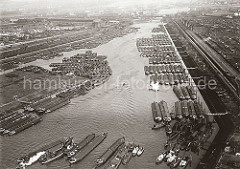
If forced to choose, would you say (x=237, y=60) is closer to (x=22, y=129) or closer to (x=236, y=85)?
(x=236, y=85)

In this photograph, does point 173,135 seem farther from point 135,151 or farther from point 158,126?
point 135,151

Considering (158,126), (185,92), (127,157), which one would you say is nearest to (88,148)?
(127,157)

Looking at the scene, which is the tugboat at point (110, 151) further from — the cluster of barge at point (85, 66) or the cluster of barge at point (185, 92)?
the cluster of barge at point (85, 66)

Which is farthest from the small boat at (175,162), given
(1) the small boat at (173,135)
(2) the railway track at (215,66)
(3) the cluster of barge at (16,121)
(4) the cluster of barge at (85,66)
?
(4) the cluster of barge at (85,66)

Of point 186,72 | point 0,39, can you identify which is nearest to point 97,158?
point 186,72

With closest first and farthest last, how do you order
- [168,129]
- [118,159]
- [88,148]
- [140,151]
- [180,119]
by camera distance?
[118,159] → [140,151] → [88,148] → [168,129] → [180,119]

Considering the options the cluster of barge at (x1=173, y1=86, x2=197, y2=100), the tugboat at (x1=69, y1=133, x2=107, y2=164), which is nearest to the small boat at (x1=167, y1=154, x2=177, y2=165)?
the tugboat at (x1=69, y1=133, x2=107, y2=164)

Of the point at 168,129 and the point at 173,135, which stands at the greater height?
the point at 168,129

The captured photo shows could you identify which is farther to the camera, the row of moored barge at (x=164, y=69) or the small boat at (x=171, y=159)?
the row of moored barge at (x=164, y=69)
